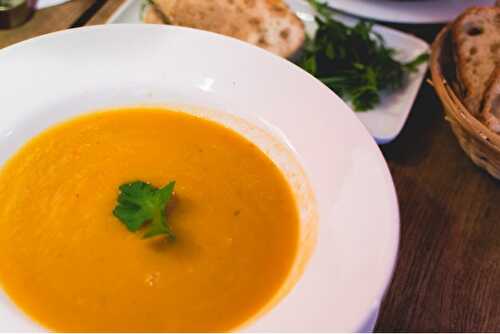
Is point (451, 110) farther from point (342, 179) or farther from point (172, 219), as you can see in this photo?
point (172, 219)

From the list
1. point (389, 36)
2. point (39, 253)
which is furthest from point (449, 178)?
point (39, 253)

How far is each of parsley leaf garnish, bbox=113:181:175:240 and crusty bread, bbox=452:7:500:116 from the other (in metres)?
1.10

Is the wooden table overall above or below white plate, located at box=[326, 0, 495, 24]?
below

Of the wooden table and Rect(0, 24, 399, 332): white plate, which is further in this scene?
the wooden table

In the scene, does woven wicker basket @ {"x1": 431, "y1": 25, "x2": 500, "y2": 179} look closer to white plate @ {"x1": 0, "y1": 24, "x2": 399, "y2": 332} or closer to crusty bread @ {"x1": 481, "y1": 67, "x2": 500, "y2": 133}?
crusty bread @ {"x1": 481, "y1": 67, "x2": 500, "y2": 133}

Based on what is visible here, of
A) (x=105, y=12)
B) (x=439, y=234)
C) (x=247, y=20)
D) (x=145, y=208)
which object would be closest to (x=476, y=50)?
(x=439, y=234)

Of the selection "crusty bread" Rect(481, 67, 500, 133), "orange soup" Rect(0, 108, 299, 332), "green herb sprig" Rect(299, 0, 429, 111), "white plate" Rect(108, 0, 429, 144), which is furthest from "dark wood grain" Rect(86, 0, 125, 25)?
"crusty bread" Rect(481, 67, 500, 133)

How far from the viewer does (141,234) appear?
56.3 inches

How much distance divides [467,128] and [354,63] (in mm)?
590

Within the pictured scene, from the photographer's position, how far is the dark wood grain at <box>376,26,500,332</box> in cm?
155

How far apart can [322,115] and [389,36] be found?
94 centimetres

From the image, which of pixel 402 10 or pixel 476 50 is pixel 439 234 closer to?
pixel 476 50

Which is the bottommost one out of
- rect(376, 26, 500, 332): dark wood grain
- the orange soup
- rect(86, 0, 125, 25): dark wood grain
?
rect(376, 26, 500, 332): dark wood grain

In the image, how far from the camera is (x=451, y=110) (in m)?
1.74
